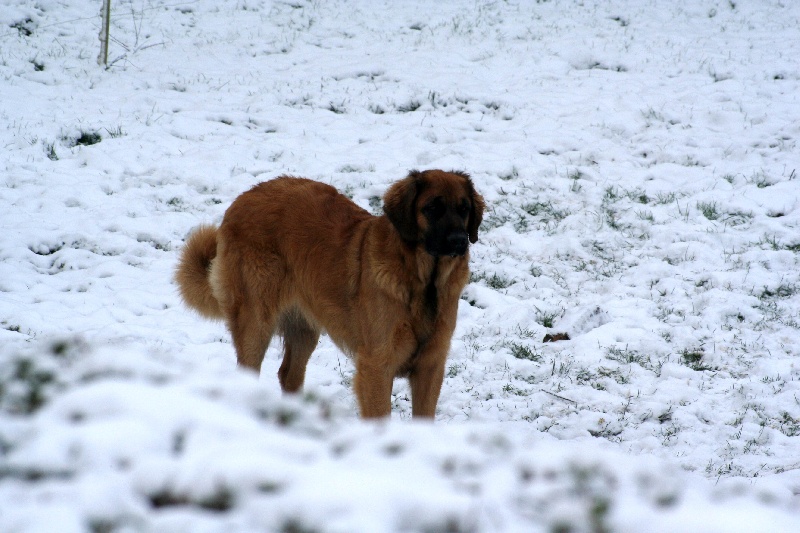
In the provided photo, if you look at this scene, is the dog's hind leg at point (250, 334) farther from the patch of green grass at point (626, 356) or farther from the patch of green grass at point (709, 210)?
the patch of green grass at point (709, 210)

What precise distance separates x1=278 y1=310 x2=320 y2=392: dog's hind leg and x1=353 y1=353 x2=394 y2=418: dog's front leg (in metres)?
0.87

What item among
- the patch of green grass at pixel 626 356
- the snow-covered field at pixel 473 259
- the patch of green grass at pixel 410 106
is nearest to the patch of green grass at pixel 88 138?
the snow-covered field at pixel 473 259

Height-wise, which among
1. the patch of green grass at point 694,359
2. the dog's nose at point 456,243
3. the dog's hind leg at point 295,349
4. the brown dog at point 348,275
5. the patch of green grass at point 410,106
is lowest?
the dog's hind leg at point 295,349

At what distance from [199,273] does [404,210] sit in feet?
5.82

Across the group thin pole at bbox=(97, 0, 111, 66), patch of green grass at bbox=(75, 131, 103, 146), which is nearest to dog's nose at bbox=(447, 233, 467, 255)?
patch of green grass at bbox=(75, 131, 103, 146)

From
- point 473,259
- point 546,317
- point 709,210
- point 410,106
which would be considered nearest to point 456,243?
point 546,317

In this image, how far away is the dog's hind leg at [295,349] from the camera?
5238mm

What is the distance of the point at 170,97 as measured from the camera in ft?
35.2

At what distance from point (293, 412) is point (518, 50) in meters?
11.5

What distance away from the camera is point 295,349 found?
17.3 feet

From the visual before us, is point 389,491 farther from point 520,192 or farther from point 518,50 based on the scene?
point 518,50

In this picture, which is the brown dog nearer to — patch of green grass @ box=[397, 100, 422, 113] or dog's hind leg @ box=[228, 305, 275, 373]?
dog's hind leg @ box=[228, 305, 275, 373]

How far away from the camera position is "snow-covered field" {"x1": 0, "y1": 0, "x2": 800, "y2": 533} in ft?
4.93

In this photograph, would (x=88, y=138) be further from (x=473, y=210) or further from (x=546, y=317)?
(x=473, y=210)
